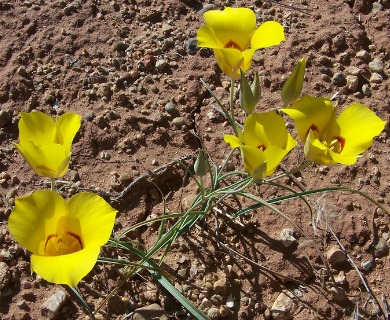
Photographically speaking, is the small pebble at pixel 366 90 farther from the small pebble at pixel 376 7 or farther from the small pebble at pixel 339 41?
the small pebble at pixel 376 7

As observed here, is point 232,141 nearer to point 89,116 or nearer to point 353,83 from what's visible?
point 89,116

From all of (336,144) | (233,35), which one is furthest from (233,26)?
(336,144)

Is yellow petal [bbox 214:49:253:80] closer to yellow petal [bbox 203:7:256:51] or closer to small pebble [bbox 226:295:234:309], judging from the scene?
yellow petal [bbox 203:7:256:51]

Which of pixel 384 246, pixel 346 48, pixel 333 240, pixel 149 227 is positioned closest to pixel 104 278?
pixel 149 227

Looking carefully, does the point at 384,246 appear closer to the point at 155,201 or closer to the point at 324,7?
the point at 155,201

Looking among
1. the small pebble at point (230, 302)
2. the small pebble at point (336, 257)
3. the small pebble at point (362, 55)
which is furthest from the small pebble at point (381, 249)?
the small pebble at point (362, 55)

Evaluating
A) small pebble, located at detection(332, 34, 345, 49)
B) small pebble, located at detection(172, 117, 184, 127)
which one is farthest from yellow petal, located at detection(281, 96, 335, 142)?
small pebble, located at detection(332, 34, 345, 49)
